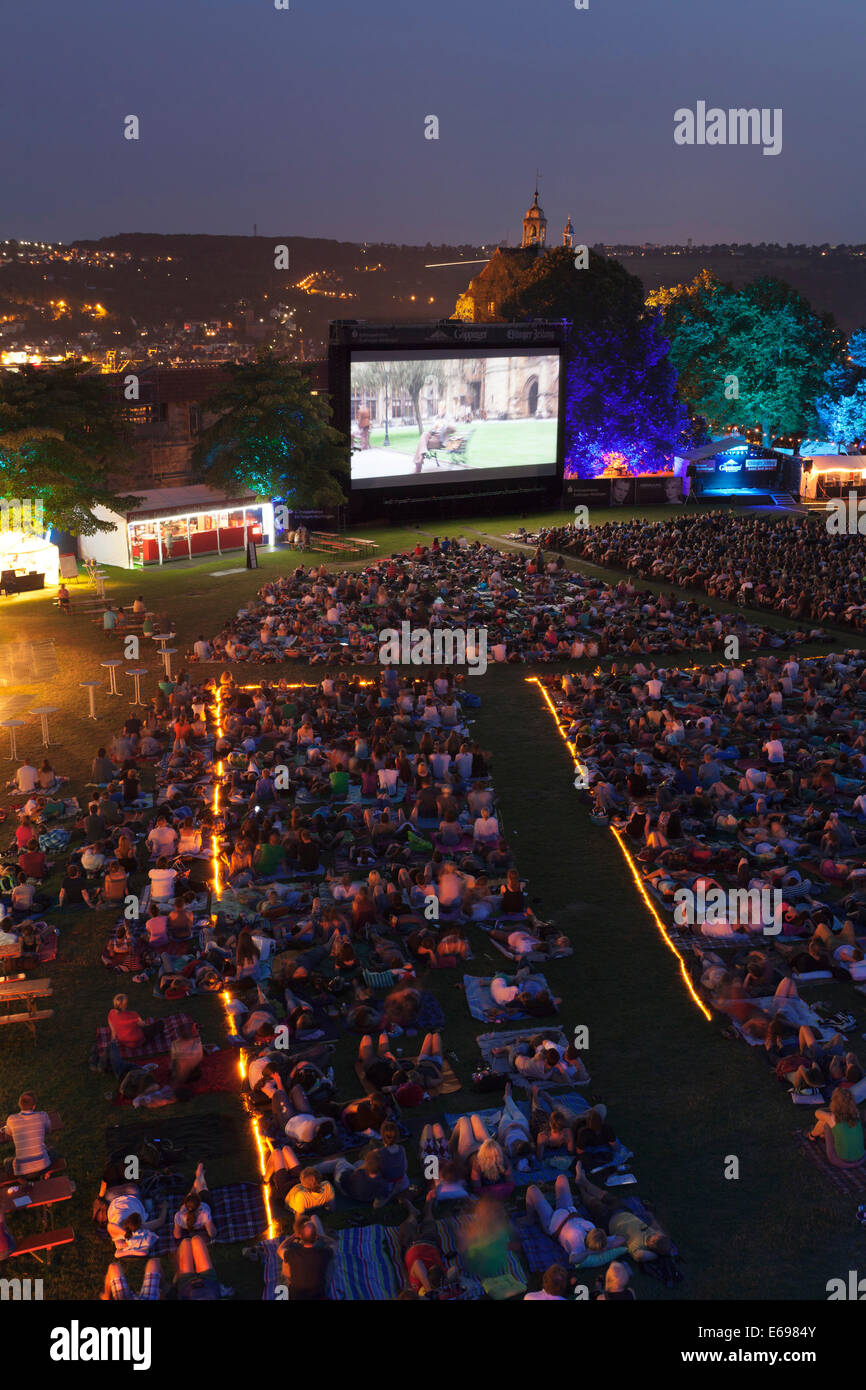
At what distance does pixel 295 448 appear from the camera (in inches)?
1537

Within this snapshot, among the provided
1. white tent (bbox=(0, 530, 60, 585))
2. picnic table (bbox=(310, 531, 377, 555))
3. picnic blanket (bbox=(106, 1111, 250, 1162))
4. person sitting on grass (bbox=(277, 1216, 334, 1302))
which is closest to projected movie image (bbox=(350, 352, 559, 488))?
picnic table (bbox=(310, 531, 377, 555))

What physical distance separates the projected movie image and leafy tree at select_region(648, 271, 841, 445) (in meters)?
15.5

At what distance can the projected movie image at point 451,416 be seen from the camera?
43.1 meters

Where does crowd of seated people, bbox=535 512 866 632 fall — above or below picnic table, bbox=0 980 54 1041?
above

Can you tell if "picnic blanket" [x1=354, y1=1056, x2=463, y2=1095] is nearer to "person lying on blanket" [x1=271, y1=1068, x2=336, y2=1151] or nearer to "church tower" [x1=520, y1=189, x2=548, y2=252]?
"person lying on blanket" [x1=271, y1=1068, x2=336, y2=1151]

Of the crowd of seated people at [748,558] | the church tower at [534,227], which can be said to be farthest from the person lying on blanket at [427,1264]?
the church tower at [534,227]

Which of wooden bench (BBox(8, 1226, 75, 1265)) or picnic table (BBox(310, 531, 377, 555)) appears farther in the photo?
picnic table (BBox(310, 531, 377, 555))

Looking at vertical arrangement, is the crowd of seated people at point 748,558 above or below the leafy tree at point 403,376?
below

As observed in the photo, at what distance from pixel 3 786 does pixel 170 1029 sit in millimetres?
8287
